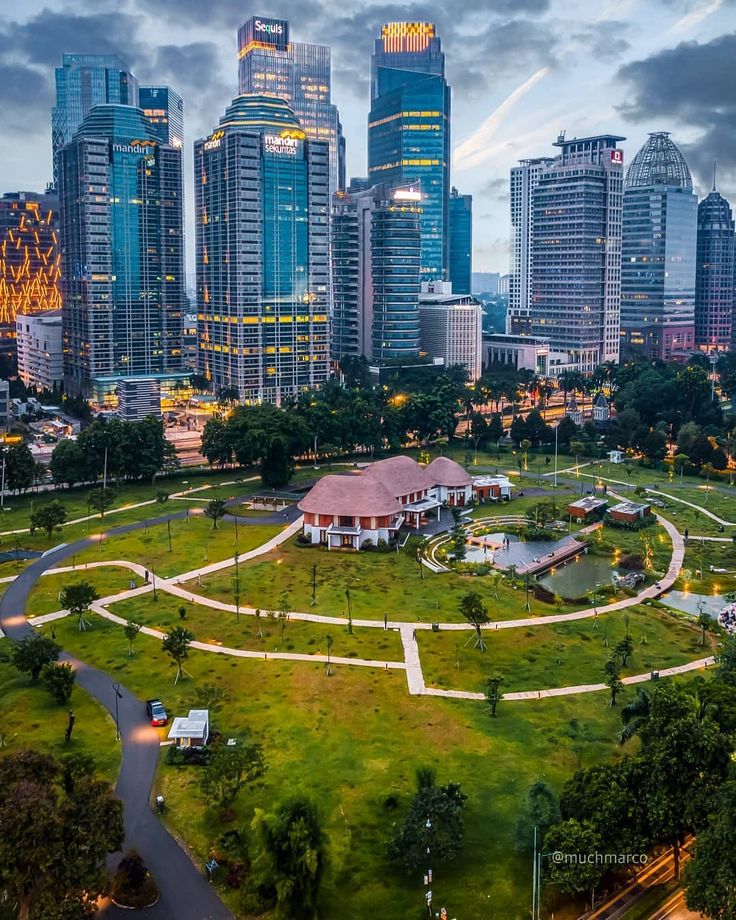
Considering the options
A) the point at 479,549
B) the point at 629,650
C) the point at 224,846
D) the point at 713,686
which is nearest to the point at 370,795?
the point at 224,846

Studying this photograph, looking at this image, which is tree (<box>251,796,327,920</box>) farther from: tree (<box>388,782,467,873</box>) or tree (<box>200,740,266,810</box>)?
tree (<box>200,740,266,810</box>)

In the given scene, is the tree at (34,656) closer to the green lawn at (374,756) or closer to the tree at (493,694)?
the green lawn at (374,756)

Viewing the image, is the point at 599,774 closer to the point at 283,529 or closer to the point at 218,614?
the point at 218,614

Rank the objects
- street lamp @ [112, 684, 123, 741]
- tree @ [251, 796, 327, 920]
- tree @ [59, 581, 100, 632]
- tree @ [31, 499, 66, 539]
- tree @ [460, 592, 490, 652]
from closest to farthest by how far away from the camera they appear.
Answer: tree @ [251, 796, 327, 920]
street lamp @ [112, 684, 123, 741]
tree @ [460, 592, 490, 652]
tree @ [59, 581, 100, 632]
tree @ [31, 499, 66, 539]

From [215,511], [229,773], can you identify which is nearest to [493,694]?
[229,773]

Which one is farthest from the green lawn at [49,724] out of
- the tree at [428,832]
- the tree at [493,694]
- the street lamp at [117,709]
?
the tree at [493,694]

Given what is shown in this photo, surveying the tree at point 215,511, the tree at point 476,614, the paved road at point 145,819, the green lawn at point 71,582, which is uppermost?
the tree at point 215,511

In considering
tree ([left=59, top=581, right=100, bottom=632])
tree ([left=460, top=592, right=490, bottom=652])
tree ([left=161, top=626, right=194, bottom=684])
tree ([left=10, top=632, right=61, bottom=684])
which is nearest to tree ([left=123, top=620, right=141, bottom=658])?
tree ([left=161, top=626, right=194, bottom=684])
